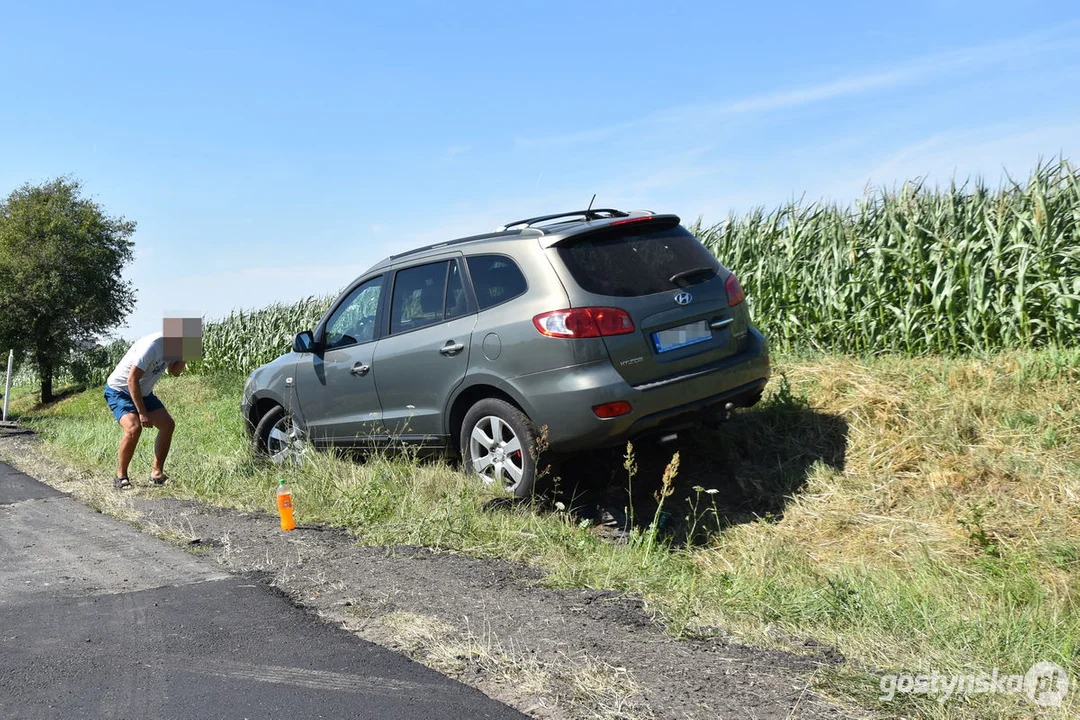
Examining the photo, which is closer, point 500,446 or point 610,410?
point 610,410

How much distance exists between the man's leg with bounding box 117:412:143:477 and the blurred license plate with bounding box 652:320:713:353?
5.59m

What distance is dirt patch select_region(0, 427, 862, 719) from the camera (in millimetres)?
3412

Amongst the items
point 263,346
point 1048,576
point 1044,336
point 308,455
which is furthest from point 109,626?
point 263,346

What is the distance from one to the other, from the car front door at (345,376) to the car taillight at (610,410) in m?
2.39

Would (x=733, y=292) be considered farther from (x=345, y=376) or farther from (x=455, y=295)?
(x=345, y=376)

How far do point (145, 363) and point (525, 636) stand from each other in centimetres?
618

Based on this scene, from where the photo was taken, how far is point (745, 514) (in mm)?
7121

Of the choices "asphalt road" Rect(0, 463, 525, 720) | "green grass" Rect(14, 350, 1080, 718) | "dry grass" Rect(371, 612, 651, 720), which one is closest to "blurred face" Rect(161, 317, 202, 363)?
"green grass" Rect(14, 350, 1080, 718)

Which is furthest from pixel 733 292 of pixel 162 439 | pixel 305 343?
pixel 162 439

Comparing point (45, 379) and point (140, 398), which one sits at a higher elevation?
point (45, 379)

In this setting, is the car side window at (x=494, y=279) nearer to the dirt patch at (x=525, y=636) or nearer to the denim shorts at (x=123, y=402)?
the dirt patch at (x=525, y=636)

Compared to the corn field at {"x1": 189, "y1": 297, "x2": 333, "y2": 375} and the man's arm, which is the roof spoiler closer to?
the man's arm

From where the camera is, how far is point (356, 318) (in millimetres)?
8211

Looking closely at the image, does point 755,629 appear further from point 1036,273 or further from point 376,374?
point 1036,273
